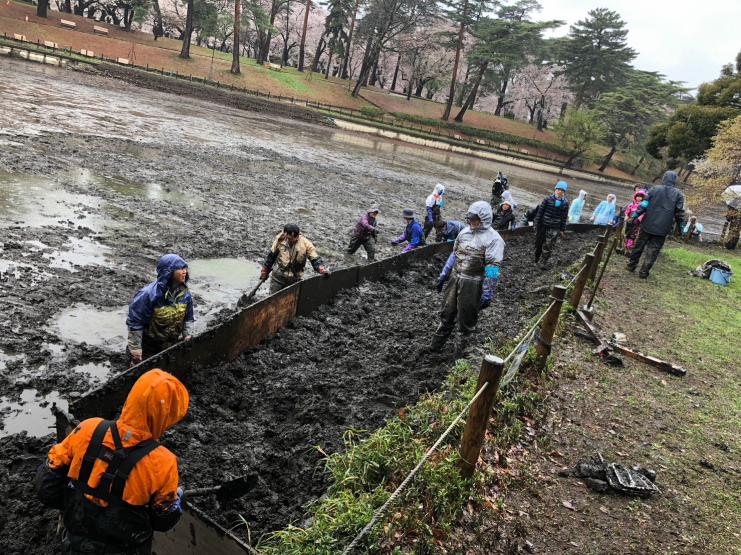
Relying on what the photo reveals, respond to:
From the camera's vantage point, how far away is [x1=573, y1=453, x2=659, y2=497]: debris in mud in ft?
15.2

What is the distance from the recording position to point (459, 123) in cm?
5806

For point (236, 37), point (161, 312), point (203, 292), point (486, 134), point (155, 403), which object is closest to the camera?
point (155, 403)

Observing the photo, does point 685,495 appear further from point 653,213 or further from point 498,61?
point 498,61

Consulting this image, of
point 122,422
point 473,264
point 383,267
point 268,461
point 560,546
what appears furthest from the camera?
point 383,267

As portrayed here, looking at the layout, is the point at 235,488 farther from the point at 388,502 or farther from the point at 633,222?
the point at 633,222

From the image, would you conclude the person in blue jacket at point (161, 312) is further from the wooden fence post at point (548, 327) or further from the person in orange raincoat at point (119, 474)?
the wooden fence post at point (548, 327)

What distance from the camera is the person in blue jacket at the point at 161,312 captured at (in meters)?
4.98

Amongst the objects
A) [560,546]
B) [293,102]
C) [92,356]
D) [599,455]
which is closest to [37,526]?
[92,356]

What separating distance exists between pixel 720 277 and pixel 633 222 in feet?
8.49

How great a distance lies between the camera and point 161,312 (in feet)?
16.9

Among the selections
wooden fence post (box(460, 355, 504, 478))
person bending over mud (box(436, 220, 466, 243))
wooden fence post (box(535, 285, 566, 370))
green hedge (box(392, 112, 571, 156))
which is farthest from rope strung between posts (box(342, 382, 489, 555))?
green hedge (box(392, 112, 571, 156))

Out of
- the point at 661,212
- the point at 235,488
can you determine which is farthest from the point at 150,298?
the point at 661,212

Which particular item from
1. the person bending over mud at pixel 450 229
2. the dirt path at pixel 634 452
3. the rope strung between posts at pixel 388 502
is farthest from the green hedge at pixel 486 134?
the rope strung between posts at pixel 388 502

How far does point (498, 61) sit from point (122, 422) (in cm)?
5820
